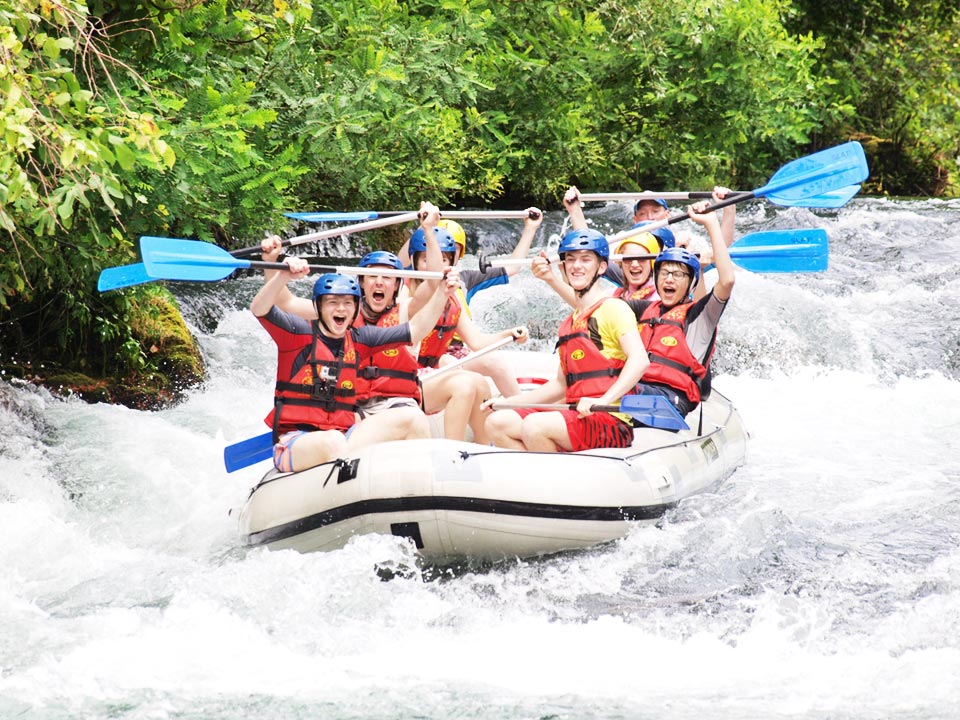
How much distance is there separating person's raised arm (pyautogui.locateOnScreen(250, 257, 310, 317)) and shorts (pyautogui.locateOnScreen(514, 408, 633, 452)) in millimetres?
1372

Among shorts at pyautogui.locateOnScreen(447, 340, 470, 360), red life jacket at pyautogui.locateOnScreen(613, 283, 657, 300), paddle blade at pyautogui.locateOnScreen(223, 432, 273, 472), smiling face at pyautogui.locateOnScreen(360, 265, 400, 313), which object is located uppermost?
smiling face at pyautogui.locateOnScreen(360, 265, 400, 313)

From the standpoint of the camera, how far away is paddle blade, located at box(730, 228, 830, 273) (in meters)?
6.41

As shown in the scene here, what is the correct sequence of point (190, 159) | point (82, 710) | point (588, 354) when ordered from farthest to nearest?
point (190, 159) < point (588, 354) < point (82, 710)

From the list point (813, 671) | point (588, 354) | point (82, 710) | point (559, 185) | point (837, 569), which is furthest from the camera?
point (559, 185)

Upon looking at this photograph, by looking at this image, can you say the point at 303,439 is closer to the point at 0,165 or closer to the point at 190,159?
the point at 0,165

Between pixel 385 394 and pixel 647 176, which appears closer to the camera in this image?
pixel 385 394

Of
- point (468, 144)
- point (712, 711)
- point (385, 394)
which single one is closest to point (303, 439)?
point (385, 394)

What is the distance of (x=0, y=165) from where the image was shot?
4.36 metres

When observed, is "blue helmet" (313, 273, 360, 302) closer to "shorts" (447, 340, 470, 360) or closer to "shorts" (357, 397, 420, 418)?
"shorts" (357, 397, 420, 418)

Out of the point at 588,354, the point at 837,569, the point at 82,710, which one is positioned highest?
the point at 588,354

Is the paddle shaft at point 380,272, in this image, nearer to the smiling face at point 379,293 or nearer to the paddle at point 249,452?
the smiling face at point 379,293

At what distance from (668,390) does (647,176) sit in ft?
32.8

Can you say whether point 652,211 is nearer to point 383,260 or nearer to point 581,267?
point 581,267

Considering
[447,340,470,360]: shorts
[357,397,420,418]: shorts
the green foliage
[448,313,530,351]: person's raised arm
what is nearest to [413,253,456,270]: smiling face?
[448,313,530,351]: person's raised arm
